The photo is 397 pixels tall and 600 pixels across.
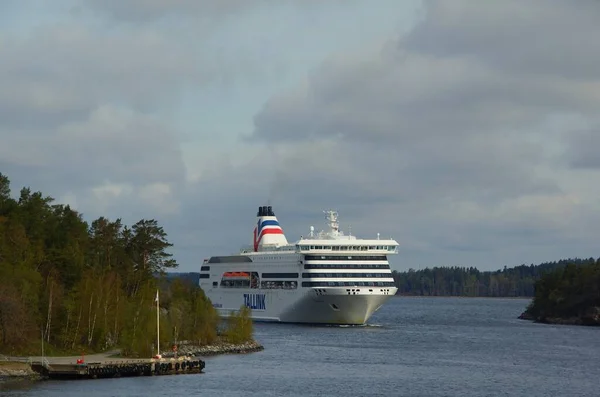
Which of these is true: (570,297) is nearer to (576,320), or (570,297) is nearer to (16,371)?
(576,320)

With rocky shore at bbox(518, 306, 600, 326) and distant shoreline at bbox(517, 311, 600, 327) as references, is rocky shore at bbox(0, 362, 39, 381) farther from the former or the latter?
rocky shore at bbox(518, 306, 600, 326)

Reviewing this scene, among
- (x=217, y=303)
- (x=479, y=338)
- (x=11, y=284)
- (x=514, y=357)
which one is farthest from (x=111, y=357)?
(x=217, y=303)

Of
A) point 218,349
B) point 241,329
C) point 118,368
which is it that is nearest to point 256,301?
point 241,329

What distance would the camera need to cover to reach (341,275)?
109688 millimetres

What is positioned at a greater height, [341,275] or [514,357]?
[341,275]

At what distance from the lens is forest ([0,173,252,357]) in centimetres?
7088

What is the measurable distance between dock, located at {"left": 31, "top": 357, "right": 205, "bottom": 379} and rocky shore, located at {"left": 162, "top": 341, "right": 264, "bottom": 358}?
29.0 ft

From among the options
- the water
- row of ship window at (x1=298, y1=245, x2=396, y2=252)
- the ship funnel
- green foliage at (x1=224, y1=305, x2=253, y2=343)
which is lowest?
the water

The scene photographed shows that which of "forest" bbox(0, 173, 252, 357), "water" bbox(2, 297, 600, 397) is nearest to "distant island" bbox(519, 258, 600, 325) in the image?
"water" bbox(2, 297, 600, 397)

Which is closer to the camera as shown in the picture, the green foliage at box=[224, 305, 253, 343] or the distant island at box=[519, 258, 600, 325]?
the green foliage at box=[224, 305, 253, 343]

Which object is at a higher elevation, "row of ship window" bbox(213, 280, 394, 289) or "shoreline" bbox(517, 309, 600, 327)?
"row of ship window" bbox(213, 280, 394, 289)

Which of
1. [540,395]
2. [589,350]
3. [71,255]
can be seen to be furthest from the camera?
[589,350]

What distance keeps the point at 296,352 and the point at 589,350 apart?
84.0ft

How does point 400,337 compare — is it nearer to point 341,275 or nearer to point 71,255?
point 341,275
